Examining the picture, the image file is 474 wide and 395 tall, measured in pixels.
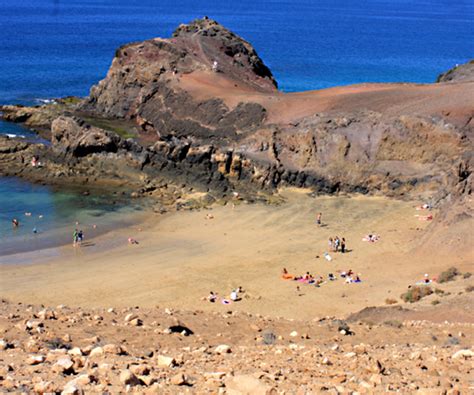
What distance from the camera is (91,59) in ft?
302

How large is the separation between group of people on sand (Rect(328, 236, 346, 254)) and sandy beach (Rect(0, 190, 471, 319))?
0.34 metres

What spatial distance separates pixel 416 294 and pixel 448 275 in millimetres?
2233

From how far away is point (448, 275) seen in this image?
25734mm

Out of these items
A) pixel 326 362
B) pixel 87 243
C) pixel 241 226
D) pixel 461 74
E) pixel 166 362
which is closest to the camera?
pixel 166 362

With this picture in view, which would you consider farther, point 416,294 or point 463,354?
point 416,294

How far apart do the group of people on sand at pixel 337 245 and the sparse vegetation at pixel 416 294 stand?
297 inches

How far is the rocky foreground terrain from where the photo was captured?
11.0 m

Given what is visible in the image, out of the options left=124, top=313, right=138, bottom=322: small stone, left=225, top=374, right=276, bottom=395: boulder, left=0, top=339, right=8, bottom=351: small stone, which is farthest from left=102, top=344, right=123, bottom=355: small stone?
left=124, top=313, right=138, bottom=322: small stone

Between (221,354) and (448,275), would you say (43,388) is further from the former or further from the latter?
(448,275)

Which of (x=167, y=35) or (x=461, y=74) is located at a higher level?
(x=167, y=35)

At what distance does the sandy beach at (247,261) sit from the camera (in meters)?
26.5

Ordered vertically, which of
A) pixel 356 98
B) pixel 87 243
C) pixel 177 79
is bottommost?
pixel 87 243

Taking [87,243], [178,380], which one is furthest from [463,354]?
[87,243]

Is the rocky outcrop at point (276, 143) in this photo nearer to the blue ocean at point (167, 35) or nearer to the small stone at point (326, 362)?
the blue ocean at point (167, 35)
